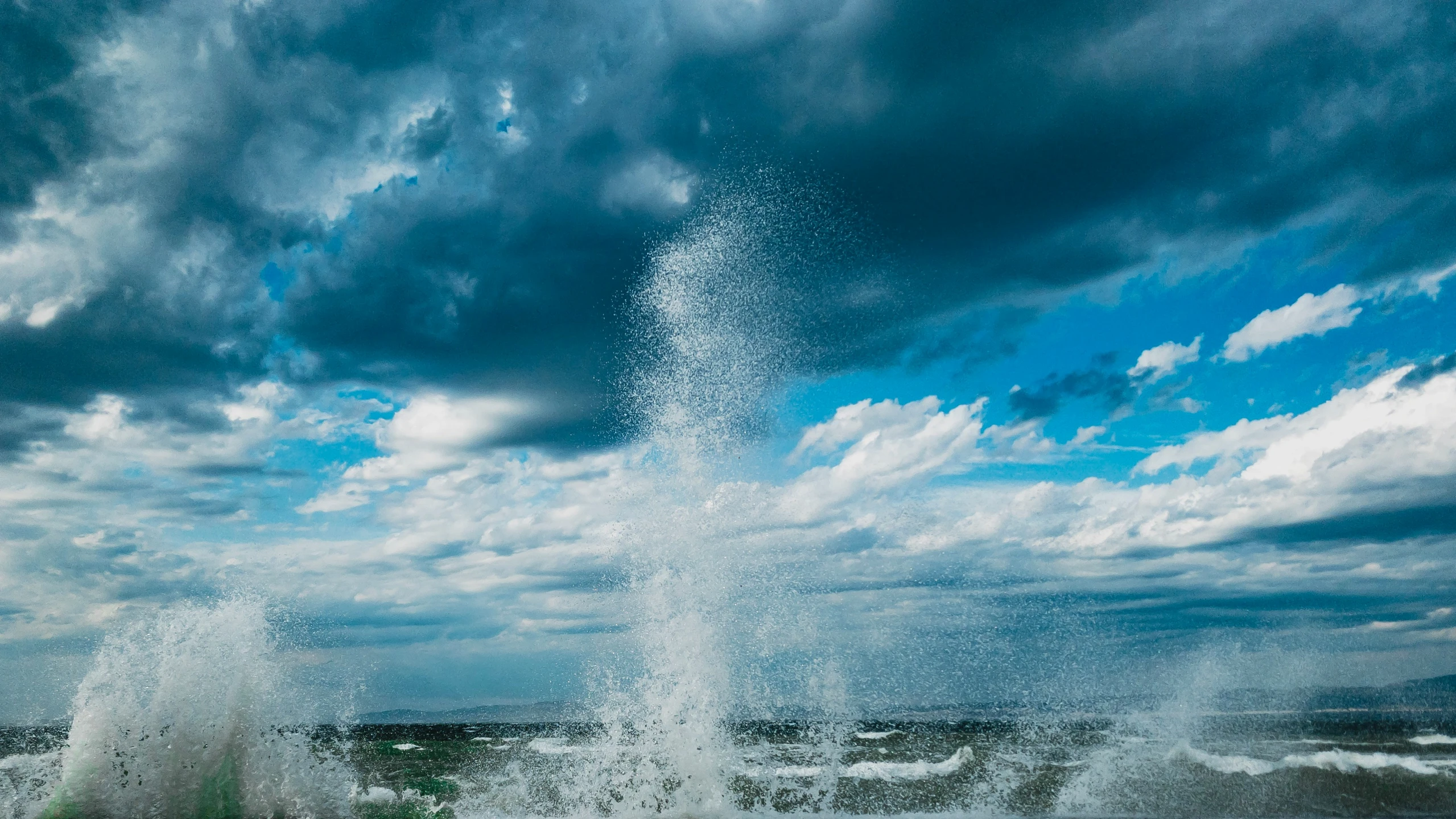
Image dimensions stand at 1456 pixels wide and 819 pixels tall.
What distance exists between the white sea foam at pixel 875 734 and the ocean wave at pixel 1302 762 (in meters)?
27.0

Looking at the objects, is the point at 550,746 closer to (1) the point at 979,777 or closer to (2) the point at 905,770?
(2) the point at 905,770

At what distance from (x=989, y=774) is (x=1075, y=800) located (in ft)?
24.6

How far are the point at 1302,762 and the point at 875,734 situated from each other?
3558cm

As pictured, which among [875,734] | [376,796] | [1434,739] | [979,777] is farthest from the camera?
[875,734]

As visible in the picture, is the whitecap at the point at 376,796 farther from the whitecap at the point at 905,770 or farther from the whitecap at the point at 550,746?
the whitecap at the point at 905,770

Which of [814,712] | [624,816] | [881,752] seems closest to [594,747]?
[624,816]

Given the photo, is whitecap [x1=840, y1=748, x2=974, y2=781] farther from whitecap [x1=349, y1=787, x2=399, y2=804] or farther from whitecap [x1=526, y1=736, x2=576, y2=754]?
whitecap [x1=349, y1=787, x2=399, y2=804]

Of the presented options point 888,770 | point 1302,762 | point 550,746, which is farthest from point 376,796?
point 1302,762

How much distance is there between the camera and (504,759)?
46000 millimetres

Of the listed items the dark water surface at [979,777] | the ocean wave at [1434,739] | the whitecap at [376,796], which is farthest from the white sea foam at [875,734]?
the whitecap at [376,796]

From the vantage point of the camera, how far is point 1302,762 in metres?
33.9

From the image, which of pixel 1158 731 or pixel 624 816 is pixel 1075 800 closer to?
pixel 624 816

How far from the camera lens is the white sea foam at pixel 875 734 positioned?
5847cm

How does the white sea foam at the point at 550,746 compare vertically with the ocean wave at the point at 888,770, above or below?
below
